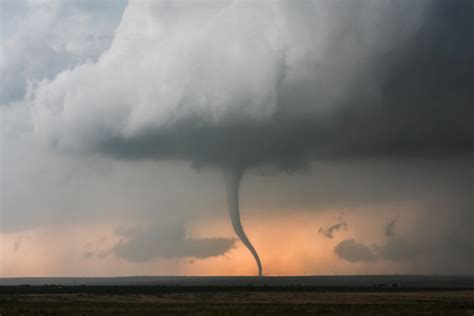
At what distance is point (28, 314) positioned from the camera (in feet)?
215

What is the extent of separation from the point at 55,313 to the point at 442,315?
43745mm

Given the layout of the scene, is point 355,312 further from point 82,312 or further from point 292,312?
point 82,312

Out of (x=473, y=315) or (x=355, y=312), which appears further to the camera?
(x=355, y=312)

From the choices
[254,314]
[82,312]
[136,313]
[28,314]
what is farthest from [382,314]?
[28,314]

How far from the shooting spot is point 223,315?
65.0 metres

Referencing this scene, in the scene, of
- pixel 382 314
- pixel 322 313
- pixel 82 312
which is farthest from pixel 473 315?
pixel 82 312

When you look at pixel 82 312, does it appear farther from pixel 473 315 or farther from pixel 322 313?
pixel 473 315

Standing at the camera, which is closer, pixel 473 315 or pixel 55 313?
pixel 473 315

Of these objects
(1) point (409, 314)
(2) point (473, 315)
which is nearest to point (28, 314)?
(1) point (409, 314)

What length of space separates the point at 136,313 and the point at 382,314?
91.9ft

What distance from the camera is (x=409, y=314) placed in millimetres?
67250

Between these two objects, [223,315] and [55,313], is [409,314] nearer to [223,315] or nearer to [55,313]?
[223,315]

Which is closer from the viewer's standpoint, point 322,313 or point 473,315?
point 473,315

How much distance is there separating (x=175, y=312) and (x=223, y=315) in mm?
6610
